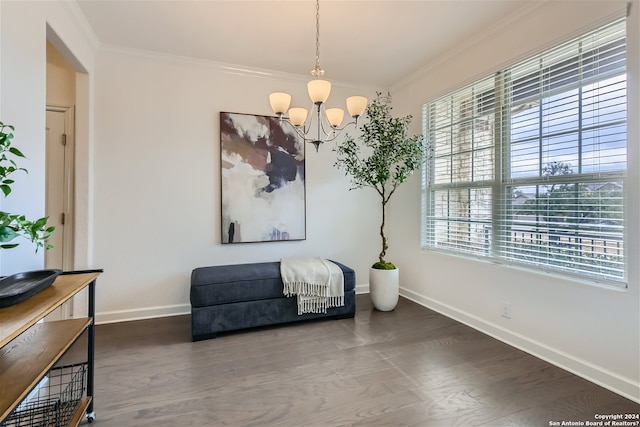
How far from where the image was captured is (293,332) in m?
2.87

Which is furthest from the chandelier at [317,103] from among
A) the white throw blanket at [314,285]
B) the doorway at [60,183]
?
the doorway at [60,183]

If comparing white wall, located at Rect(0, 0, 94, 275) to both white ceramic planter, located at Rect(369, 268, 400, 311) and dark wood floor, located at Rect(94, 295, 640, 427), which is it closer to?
dark wood floor, located at Rect(94, 295, 640, 427)

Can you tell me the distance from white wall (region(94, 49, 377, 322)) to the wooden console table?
1545 mm

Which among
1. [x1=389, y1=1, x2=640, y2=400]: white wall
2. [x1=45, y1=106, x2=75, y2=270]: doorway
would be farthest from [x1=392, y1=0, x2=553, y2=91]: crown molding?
[x1=45, y1=106, x2=75, y2=270]: doorway

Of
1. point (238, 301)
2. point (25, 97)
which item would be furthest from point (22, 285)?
point (238, 301)

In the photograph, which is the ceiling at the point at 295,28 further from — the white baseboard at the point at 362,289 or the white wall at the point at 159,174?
the white baseboard at the point at 362,289

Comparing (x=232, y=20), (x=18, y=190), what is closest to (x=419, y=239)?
(x=232, y=20)

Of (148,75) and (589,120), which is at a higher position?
(148,75)

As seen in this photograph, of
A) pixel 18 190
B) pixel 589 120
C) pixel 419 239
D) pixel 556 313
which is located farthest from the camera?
pixel 419 239

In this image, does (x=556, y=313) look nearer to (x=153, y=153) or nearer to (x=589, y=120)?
(x=589, y=120)

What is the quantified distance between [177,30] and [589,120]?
3.31 m

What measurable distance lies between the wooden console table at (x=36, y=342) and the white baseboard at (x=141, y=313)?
1549mm

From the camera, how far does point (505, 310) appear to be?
2646 mm

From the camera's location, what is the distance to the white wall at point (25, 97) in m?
1.63
